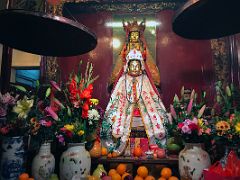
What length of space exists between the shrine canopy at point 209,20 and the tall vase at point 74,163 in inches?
44.8

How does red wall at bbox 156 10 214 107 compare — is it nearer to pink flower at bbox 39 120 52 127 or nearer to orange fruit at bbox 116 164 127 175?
orange fruit at bbox 116 164 127 175

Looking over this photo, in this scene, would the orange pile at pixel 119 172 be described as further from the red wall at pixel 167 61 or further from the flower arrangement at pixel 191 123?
the red wall at pixel 167 61

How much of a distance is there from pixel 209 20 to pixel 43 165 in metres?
1.45

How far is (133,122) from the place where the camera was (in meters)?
2.62

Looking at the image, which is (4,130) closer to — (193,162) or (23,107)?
(23,107)

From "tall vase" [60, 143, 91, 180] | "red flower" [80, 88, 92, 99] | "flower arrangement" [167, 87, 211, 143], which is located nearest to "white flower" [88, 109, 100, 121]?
"red flower" [80, 88, 92, 99]

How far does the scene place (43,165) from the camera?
5.43 ft

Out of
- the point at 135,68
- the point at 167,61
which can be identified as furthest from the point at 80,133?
the point at 167,61

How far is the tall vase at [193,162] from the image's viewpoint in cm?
158

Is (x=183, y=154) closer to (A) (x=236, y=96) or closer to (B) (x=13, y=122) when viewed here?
(A) (x=236, y=96)

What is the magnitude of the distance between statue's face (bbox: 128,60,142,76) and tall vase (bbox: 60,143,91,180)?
1368 millimetres

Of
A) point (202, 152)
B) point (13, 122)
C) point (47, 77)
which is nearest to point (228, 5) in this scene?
point (202, 152)

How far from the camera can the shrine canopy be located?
2.98ft

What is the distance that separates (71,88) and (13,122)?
1.61ft
